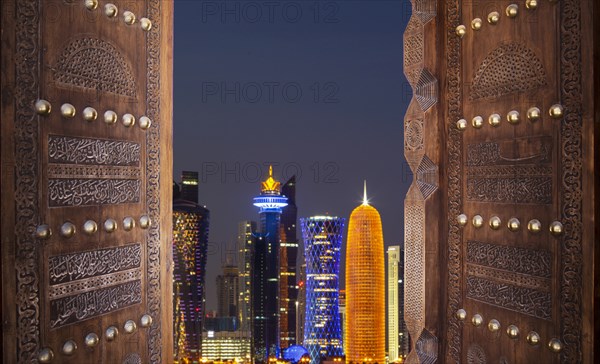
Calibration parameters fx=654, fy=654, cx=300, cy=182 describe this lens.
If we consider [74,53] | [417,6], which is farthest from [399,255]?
[74,53]

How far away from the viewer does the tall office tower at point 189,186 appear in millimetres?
11547

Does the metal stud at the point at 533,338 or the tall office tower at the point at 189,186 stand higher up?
the tall office tower at the point at 189,186

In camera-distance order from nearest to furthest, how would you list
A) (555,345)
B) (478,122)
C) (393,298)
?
(555,345), (478,122), (393,298)

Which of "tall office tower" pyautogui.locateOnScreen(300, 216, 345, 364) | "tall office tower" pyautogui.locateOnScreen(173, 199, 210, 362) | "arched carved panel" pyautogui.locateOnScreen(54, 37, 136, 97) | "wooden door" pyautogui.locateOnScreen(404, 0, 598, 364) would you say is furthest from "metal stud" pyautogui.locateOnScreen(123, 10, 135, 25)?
"tall office tower" pyautogui.locateOnScreen(300, 216, 345, 364)

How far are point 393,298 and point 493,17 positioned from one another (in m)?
15.4

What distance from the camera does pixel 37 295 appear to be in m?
1.91

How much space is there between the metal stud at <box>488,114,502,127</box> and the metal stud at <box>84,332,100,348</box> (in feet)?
5.13

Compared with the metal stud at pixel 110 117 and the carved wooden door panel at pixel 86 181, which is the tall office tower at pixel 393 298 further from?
the metal stud at pixel 110 117

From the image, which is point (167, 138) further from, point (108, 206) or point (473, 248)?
point (473, 248)

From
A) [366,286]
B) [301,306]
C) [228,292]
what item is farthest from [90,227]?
[301,306]

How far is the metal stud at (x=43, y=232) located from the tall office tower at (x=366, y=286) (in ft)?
54.7

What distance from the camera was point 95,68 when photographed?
7.04ft

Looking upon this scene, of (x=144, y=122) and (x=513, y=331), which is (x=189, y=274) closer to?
(x=144, y=122)

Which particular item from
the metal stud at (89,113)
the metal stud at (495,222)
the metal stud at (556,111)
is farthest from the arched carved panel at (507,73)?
the metal stud at (89,113)
